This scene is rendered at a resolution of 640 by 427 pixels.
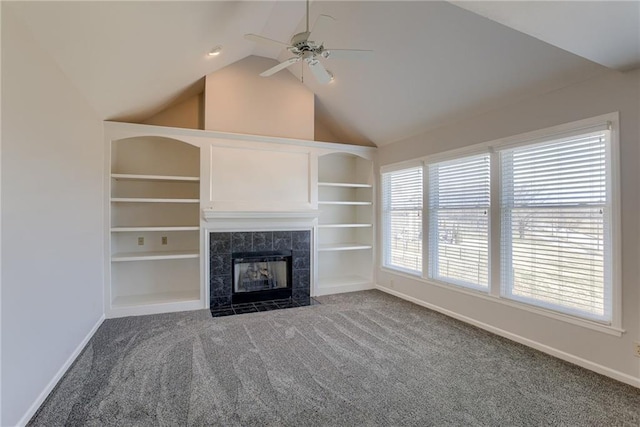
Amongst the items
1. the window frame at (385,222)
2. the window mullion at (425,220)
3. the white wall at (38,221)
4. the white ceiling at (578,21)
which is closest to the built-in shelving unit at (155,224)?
the white wall at (38,221)

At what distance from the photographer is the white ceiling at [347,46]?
8.11 ft

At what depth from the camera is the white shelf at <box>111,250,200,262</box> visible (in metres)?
4.27

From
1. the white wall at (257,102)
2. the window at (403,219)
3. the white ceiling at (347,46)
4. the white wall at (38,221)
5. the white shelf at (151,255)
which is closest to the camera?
the white wall at (38,221)

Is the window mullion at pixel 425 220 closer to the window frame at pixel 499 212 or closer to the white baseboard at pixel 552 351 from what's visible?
the window frame at pixel 499 212

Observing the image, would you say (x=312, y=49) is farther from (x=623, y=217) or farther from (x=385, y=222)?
(x=385, y=222)

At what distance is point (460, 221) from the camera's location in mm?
4195

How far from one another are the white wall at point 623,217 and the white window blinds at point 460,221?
10.7 inches

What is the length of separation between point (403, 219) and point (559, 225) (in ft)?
7.69

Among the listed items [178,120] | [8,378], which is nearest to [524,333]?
[8,378]

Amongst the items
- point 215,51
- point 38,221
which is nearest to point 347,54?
point 215,51

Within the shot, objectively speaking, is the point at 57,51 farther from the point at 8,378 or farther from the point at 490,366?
the point at 490,366

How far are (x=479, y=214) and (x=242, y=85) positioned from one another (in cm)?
386

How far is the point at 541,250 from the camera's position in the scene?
10.7 feet

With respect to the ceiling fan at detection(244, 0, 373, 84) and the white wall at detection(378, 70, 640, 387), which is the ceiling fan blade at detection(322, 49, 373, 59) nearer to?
the ceiling fan at detection(244, 0, 373, 84)
